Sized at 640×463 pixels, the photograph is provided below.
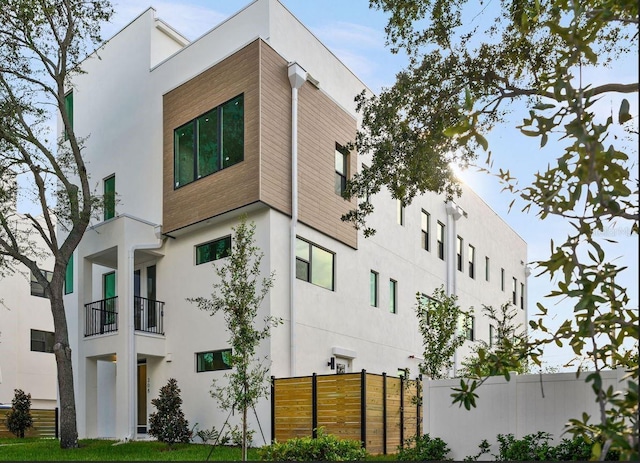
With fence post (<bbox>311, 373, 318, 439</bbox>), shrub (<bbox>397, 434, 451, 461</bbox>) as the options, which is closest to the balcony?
fence post (<bbox>311, 373, 318, 439</bbox>)

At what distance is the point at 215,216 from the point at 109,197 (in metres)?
5.10

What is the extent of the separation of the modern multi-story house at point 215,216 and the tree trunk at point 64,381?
1205mm

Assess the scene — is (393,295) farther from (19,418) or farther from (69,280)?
(19,418)

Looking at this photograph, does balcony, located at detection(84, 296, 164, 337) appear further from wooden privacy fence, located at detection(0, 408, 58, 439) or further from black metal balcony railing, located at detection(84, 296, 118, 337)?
wooden privacy fence, located at detection(0, 408, 58, 439)

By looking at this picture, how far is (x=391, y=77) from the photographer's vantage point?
A: 1265 cm

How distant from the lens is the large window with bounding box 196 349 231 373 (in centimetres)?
1713

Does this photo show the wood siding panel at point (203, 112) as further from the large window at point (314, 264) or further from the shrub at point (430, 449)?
the shrub at point (430, 449)

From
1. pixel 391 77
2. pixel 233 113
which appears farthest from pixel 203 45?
pixel 391 77

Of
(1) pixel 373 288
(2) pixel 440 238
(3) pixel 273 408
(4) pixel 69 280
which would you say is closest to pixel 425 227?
(2) pixel 440 238

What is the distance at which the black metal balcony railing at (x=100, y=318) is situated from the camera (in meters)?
20.2

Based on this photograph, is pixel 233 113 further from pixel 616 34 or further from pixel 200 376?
pixel 616 34

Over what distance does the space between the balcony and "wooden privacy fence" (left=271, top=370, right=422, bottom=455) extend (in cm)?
482

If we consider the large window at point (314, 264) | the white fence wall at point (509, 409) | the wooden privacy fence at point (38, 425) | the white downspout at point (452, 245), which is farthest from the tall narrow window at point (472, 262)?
the white fence wall at point (509, 409)

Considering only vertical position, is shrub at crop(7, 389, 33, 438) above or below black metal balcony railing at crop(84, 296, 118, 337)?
below
